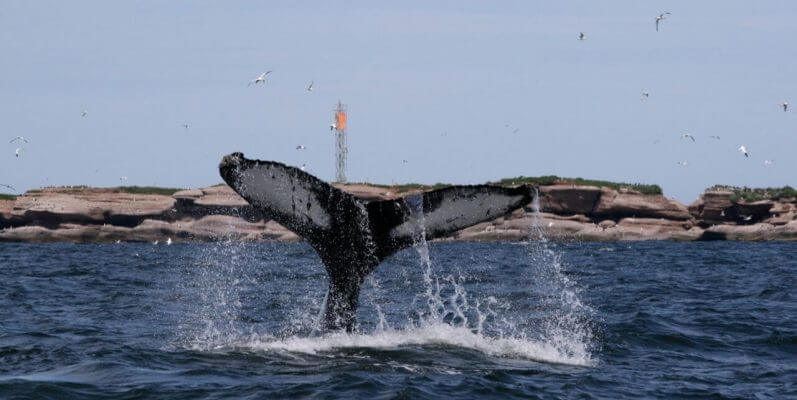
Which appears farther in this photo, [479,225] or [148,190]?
[148,190]

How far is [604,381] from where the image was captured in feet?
35.2

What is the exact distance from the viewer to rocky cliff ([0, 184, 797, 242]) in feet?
260

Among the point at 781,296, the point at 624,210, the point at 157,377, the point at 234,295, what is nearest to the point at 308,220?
the point at 157,377

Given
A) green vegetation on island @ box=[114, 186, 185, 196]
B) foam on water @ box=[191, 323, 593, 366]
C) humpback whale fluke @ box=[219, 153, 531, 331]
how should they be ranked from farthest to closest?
green vegetation on island @ box=[114, 186, 185, 196], foam on water @ box=[191, 323, 593, 366], humpback whale fluke @ box=[219, 153, 531, 331]

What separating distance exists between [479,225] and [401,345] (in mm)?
69628

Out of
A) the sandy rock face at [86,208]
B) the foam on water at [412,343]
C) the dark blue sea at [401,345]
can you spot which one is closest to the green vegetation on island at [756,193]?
the sandy rock face at [86,208]

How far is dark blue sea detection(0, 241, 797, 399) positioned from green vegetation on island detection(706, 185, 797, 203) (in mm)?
58626

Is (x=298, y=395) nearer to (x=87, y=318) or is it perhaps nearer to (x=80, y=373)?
(x=80, y=373)

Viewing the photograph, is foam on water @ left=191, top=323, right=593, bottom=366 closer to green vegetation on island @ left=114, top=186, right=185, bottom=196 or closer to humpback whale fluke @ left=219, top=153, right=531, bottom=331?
humpback whale fluke @ left=219, top=153, right=531, bottom=331

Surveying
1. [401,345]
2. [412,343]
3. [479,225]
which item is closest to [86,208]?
[479,225]

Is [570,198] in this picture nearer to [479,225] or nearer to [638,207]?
[638,207]

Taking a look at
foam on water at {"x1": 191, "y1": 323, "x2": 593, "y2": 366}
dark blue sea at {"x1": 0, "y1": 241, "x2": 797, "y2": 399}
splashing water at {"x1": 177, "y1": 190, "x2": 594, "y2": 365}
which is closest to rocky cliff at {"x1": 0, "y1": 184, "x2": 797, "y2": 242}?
dark blue sea at {"x1": 0, "y1": 241, "x2": 797, "y2": 399}

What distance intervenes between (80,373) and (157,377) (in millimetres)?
828

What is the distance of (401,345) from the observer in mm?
11977
